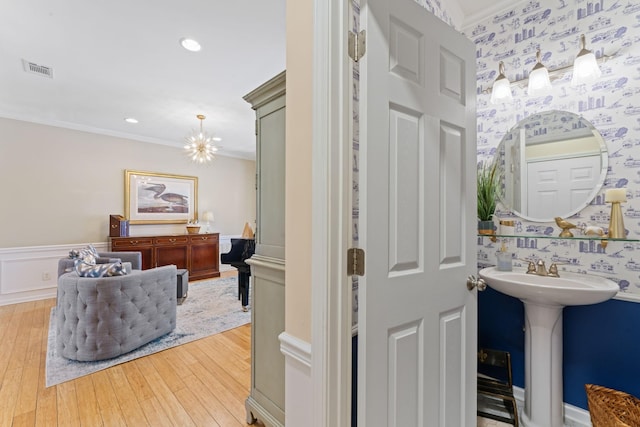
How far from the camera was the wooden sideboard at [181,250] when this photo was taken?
182 inches

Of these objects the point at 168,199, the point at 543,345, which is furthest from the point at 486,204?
the point at 168,199

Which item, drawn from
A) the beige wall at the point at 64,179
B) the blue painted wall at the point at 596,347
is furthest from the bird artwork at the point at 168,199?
the blue painted wall at the point at 596,347

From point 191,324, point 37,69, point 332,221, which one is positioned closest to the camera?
point 332,221

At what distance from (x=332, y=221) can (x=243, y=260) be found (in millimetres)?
3064

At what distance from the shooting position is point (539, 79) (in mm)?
1793

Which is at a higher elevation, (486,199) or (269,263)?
(486,199)

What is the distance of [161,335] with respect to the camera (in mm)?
2887

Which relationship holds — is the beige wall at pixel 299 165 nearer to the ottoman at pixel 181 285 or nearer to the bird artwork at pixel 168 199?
the ottoman at pixel 181 285

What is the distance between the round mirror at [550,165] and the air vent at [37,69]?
4.32 meters

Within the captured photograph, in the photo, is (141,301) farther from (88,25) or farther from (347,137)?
(347,137)

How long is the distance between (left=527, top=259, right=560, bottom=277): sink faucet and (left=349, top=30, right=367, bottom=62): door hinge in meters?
1.62

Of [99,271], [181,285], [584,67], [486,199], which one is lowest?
[181,285]

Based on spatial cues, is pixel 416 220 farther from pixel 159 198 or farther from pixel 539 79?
pixel 159 198

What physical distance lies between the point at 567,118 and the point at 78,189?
6.21 metres
